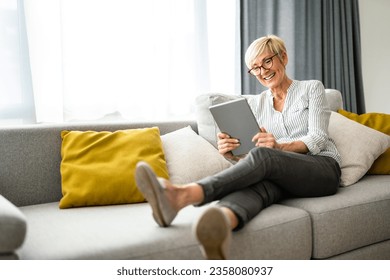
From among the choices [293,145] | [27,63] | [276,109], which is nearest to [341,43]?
[276,109]

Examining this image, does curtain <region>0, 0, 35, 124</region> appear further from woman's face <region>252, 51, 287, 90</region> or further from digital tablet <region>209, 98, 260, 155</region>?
woman's face <region>252, 51, 287, 90</region>

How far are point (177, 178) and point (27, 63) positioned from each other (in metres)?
1.01

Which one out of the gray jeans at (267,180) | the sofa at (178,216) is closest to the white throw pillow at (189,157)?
the sofa at (178,216)

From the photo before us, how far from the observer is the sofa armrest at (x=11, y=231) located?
1.14m

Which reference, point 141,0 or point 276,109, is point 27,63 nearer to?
point 141,0

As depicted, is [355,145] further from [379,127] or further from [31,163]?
[31,163]

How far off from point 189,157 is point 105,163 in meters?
0.40

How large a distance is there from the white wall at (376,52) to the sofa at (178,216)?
1.87m

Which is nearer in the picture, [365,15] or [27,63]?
[27,63]

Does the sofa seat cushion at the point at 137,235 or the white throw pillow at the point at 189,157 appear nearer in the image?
the sofa seat cushion at the point at 137,235

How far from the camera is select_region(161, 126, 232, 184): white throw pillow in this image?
1951 mm

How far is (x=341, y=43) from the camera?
351 cm

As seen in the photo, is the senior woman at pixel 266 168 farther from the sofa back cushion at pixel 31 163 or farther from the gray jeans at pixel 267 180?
the sofa back cushion at pixel 31 163

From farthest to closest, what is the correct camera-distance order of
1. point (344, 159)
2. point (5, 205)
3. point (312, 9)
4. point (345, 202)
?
1. point (312, 9)
2. point (344, 159)
3. point (345, 202)
4. point (5, 205)
